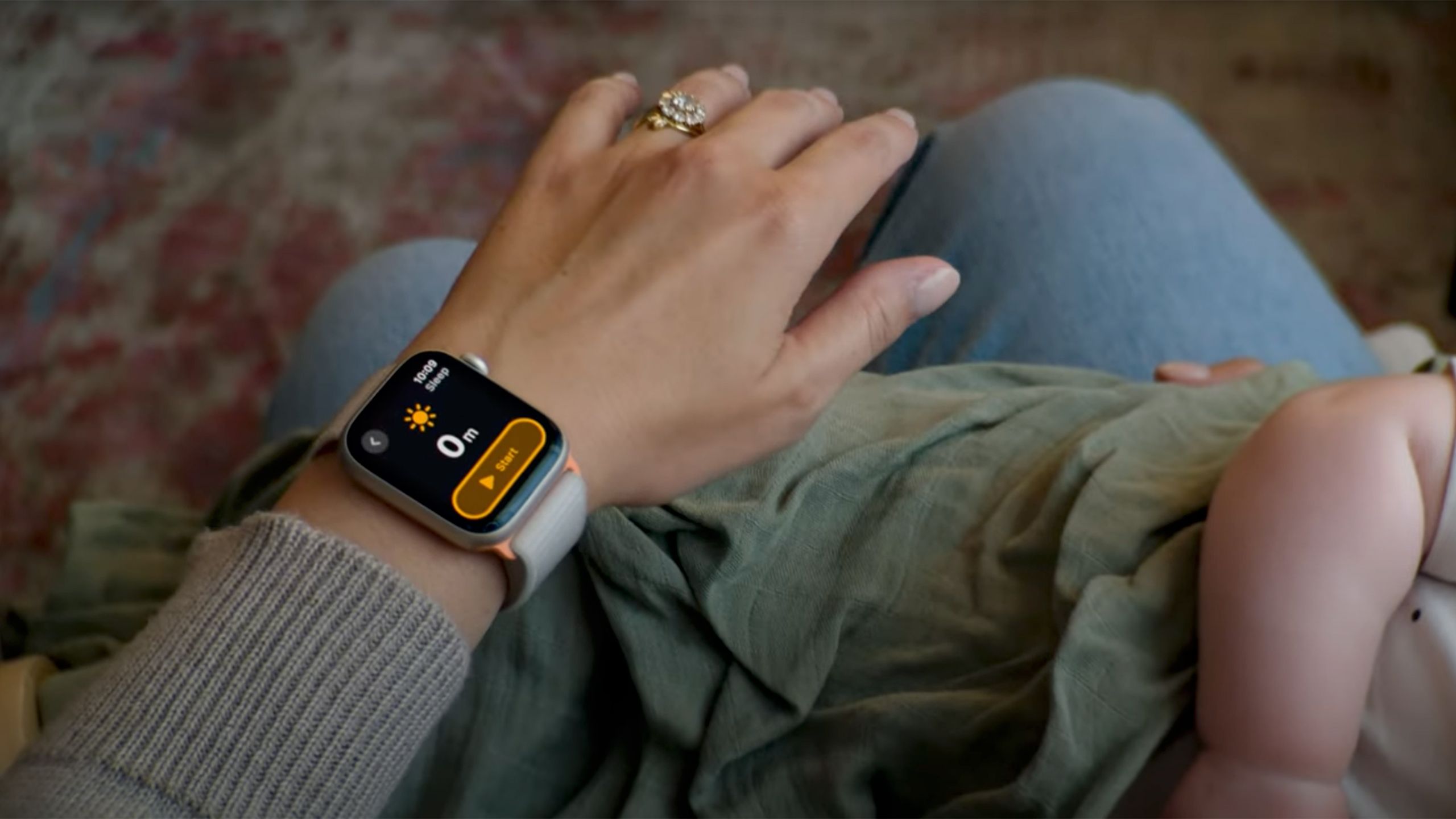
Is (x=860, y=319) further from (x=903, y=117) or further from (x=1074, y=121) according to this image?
(x=1074, y=121)

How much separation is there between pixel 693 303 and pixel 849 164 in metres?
0.09

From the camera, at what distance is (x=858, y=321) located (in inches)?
19.5

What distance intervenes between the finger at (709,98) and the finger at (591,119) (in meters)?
0.02

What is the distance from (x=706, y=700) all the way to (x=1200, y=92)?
4.26 ft

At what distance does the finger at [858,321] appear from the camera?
49 centimetres

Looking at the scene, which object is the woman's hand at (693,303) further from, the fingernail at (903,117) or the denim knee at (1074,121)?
the denim knee at (1074,121)

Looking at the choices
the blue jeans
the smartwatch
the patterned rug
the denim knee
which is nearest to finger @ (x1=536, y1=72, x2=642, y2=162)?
the smartwatch

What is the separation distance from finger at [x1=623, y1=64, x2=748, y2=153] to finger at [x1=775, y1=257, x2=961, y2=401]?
11 centimetres

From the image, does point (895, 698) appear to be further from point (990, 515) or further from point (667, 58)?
point (667, 58)

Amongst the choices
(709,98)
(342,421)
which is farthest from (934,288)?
(342,421)

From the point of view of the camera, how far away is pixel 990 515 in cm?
64

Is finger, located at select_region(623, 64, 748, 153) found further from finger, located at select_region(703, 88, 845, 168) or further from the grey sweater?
the grey sweater

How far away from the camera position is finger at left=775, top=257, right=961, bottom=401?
490mm

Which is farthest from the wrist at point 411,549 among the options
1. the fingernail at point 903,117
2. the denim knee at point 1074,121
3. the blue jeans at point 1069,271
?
the denim knee at point 1074,121
